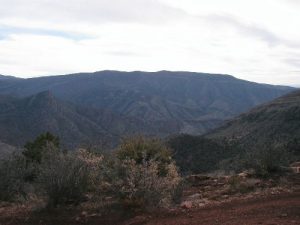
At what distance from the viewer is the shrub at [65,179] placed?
11.0 m

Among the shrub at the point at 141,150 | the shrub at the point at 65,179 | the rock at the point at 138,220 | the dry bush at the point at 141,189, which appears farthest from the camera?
the shrub at the point at 141,150

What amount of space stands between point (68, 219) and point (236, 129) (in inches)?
2878

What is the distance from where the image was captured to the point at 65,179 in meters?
11.0

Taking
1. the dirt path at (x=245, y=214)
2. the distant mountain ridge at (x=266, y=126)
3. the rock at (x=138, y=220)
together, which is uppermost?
the dirt path at (x=245, y=214)

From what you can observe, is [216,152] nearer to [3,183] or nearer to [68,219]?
[3,183]

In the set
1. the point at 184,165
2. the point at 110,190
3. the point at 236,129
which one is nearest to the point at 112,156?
the point at 110,190

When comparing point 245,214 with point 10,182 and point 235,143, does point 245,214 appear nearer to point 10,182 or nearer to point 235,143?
point 10,182

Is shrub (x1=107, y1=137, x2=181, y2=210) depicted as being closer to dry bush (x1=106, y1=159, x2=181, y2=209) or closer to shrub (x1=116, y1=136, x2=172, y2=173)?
dry bush (x1=106, y1=159, x2=181, y2=209)

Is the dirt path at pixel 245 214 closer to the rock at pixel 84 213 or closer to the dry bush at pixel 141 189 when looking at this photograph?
the dry bush at pixel 141 189

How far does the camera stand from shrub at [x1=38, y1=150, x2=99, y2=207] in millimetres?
10984

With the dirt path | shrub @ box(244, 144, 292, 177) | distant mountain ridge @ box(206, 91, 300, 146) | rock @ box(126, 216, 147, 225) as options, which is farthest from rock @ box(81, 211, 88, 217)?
distant mountain ridge @ box(206, 91, 300, 146)

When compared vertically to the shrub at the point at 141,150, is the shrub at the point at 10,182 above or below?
below

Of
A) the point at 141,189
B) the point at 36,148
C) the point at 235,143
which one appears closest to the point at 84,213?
the point at 141,189

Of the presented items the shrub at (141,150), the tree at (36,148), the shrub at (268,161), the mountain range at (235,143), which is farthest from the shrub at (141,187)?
the mountain range at (235,143)
